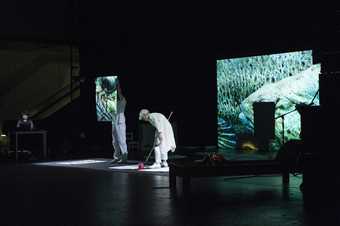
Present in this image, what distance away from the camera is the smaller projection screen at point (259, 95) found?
44.5ft

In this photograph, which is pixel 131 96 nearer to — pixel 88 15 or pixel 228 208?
pixel 88 15

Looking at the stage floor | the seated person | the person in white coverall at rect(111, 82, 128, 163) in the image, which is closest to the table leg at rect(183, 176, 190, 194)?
the stage floor

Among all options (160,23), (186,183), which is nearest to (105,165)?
(186,183)

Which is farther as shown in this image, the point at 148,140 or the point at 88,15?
Answer: the point at 88,15

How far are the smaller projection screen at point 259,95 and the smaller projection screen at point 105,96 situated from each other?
402cm

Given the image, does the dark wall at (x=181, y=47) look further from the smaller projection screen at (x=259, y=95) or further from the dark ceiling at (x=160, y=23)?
the smaller projection screen at (x=259, y=95)

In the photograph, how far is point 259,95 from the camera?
14516 millimetres

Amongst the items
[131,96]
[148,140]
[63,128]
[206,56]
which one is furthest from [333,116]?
[63,128]

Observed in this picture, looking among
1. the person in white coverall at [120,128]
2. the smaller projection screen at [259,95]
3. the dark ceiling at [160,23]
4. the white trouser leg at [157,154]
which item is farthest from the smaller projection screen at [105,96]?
the white trouser leg at [157,154]

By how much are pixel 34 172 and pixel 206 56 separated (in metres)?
5.67

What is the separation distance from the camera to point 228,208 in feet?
22.3

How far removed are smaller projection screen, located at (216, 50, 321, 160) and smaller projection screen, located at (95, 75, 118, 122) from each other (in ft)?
13.2

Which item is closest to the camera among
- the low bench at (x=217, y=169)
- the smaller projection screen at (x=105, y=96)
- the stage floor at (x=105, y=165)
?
the low bench at (x=217, y=169)

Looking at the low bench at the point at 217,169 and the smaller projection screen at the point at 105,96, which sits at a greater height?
the smaller projection screen at the point at 105,96
